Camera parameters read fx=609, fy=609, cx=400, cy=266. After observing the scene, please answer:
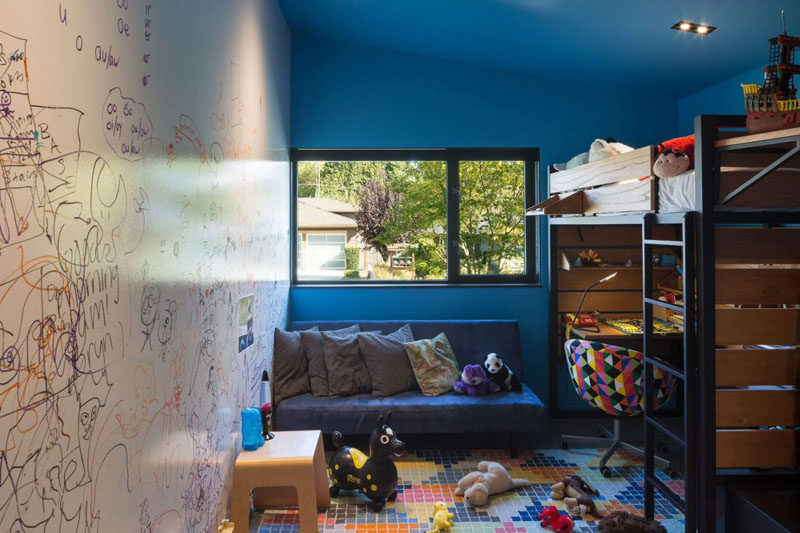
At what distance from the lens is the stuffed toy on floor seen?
10.4 ft

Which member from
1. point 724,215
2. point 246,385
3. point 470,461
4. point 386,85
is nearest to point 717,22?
point 724,215

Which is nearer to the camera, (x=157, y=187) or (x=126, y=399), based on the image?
(x=126, y=399)

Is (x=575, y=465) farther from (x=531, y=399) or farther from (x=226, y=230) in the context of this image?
(x=226, y=230)

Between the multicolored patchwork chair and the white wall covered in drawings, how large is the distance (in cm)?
202

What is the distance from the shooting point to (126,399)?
1.70 metres

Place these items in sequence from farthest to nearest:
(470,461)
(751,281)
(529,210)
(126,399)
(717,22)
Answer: (529,210), (470,461), (717,22), (751,281), (126,399)

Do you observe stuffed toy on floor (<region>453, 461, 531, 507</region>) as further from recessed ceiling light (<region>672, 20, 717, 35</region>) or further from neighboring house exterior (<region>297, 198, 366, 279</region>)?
recessed ceiling light (<region>672, 20, 717, 35</region>)

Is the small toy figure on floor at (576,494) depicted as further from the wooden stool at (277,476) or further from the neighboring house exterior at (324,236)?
the neighboring house exterior at (324,236)

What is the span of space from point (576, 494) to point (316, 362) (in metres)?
1.80

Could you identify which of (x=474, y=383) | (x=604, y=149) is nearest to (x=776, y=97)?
(x=604, y=149)

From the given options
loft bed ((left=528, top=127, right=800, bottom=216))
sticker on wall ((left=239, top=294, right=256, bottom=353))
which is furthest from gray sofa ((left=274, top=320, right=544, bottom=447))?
loft bed ((left=528, top=127, right=800, bottom=216))

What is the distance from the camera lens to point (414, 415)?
12.5 ft

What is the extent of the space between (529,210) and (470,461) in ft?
5.68

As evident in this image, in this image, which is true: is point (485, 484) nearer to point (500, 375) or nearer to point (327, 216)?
point (500, 375)
